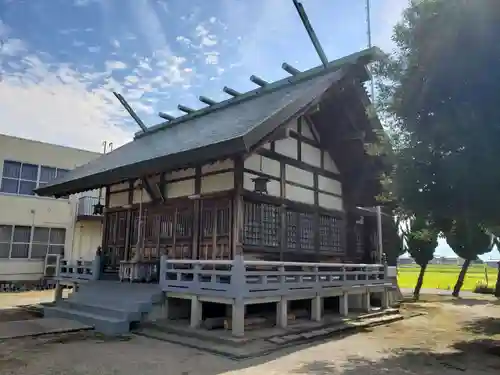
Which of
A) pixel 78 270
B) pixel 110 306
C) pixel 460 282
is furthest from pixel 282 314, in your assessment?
pixel 460 282

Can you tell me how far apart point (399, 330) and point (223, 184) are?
17.8ft

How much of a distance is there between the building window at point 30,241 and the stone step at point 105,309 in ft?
30.8

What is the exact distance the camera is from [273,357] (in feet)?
20.7

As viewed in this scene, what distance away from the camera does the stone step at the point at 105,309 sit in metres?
8.09

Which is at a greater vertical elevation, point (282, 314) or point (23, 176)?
point (23, 176)

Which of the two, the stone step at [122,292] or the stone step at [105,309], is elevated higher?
the stone step at [122,292]

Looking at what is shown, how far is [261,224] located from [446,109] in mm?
4867

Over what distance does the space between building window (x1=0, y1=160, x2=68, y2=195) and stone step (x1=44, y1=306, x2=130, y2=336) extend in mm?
10667

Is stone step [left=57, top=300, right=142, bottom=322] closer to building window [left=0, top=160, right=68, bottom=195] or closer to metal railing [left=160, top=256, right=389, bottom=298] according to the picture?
metal railing [left=160, top=256, right=389, bottom=298]

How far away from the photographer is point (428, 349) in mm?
7434

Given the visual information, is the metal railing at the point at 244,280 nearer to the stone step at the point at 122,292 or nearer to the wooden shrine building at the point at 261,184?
the stone step at the point at 122,292

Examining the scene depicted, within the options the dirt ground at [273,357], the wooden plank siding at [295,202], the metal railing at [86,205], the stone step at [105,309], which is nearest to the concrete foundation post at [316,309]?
the dirt ground at [273,357]

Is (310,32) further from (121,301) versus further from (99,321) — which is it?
(99,321)

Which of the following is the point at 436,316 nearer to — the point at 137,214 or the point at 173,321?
the point at 173,321
